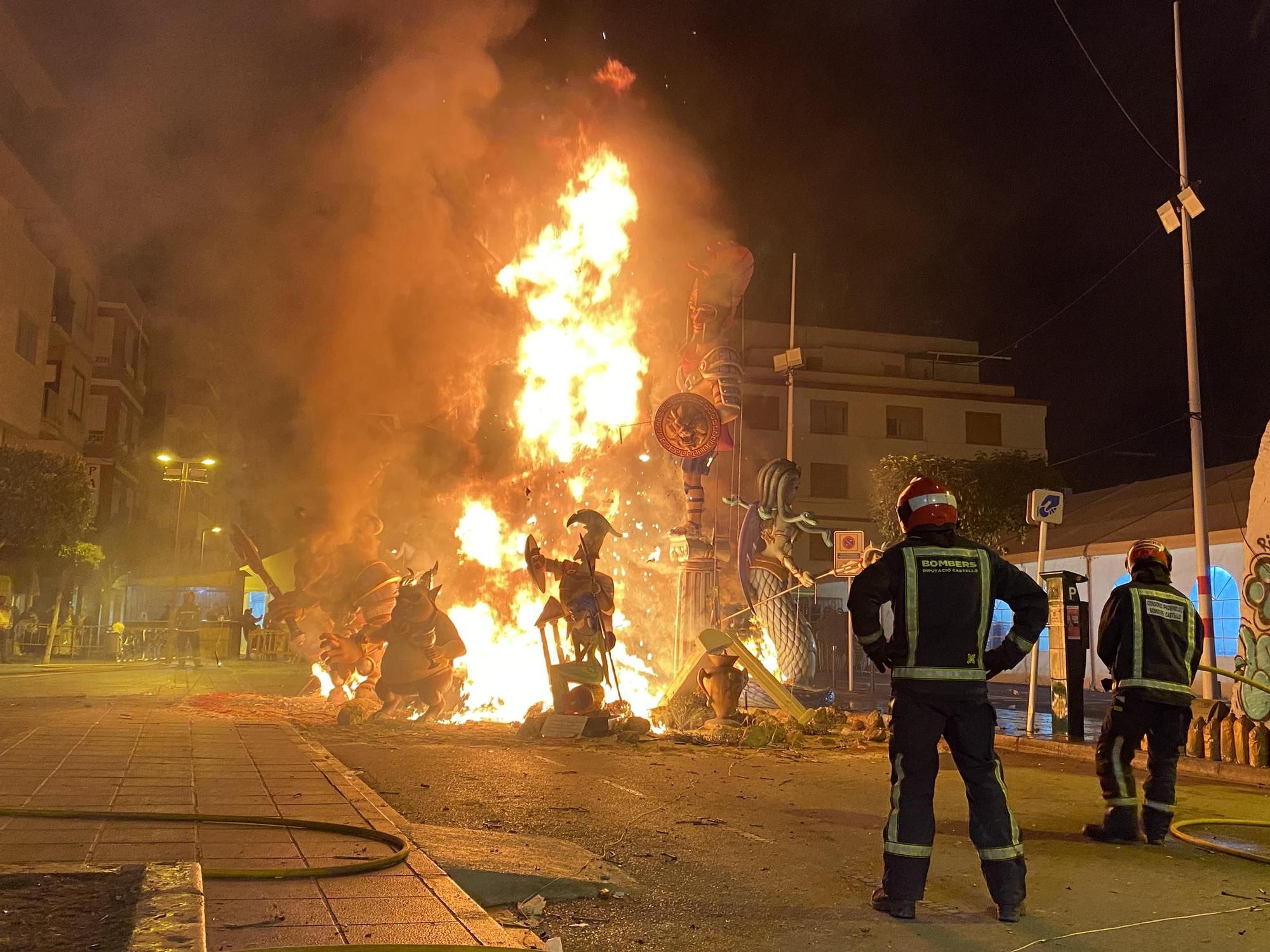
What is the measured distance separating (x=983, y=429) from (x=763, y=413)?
11.6 m

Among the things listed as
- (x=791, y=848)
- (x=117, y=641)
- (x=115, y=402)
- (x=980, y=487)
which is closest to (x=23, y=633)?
(x=117, y=641)

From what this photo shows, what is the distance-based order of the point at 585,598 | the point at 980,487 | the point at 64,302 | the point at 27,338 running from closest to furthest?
1. the point at 585,598
2. the point at 27,338
3. the point at 980,487
4. the point at 64,302

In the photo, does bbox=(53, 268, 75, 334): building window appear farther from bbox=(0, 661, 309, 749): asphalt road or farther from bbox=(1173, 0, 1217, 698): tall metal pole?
bbox=(1173, 0, 1217, 698): tall metal pole

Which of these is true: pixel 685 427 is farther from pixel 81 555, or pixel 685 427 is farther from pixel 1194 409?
pixel 81 555

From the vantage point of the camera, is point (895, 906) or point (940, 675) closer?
point (895, 906)

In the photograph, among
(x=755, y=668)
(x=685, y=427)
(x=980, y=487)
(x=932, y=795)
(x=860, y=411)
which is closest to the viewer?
(x=932, y=795)

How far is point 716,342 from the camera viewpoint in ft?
55.5

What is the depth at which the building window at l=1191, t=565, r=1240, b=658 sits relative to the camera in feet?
72.2

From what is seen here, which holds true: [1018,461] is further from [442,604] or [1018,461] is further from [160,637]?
[160,637]

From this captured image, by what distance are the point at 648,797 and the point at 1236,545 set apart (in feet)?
59.6

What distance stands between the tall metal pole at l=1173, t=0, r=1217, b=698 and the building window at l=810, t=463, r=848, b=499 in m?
31.5

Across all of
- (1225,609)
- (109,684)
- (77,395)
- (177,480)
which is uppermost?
(77,395)

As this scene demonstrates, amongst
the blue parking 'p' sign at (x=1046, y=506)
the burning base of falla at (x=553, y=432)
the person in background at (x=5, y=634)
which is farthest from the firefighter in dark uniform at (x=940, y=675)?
the person in background at (x=5, y=634)

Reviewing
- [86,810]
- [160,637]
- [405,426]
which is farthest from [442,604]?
[160,637]
